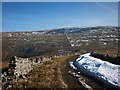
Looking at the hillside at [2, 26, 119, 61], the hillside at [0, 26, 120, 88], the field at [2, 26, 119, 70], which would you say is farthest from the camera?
the hillside at [2, 26, 119, 61]

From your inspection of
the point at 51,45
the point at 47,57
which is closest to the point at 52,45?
the point at 51,45

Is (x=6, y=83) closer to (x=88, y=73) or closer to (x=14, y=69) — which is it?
(x=14, y=69)

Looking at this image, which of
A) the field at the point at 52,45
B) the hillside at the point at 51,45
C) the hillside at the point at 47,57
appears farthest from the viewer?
the hillside at the point at 51,45

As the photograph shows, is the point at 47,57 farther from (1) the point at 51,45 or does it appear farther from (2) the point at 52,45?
(1) the point at 51,45

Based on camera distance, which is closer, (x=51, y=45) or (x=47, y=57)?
(x=47, y=57)

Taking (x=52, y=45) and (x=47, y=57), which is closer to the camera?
(x=47, y=57)

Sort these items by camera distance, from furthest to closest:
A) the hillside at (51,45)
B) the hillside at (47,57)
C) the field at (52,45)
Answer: the hillside at (51,45) → the field at (52,45) → the hillside at (47,57)

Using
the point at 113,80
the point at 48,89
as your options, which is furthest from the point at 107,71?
the point at 48,89

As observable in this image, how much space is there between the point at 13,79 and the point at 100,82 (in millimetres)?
10767

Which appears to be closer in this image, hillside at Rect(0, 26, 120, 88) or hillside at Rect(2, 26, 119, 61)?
hillside at Rect(0, 26, 120, 88)

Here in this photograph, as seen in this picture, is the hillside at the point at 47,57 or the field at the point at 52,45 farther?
the field at the point at 52,45

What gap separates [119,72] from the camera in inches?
429

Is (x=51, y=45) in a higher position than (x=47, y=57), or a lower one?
higher

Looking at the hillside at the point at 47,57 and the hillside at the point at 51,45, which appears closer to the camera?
the hillside at the point at 47,57
